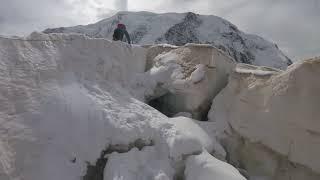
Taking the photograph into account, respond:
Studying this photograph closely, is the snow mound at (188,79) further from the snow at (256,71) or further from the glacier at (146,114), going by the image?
the snow at (256,71)

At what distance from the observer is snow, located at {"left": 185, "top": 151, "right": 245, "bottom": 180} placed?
671 cm

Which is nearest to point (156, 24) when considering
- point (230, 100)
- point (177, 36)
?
point (177, 36)

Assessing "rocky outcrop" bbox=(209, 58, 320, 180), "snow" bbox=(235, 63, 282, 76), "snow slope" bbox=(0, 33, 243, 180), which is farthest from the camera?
"snow" bbox=(235, 63, 282, 76)

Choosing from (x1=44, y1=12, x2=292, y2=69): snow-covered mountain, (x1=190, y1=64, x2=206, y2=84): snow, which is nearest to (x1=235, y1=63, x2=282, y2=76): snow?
(x1=190, y1=64, x2=206, y2=84): snow

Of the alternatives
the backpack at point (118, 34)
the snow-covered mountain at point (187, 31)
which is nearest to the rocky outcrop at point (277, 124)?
the backpack at point (118, 34)

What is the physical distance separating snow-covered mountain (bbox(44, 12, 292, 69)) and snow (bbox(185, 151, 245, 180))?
128828 millimetres

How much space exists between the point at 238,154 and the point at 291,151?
96 cm

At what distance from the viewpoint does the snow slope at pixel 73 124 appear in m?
6.36

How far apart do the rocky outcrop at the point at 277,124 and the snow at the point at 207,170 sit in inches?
53.5

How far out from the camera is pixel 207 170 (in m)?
6.80

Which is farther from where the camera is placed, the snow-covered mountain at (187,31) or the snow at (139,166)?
the snow-covered mountain at (187,31)

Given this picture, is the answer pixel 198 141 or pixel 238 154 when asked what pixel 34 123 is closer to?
pixel 198 141

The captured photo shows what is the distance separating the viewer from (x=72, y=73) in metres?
7.77

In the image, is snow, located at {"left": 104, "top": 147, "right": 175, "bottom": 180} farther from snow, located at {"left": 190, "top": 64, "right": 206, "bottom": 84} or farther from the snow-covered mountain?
the snow-covered mountain
